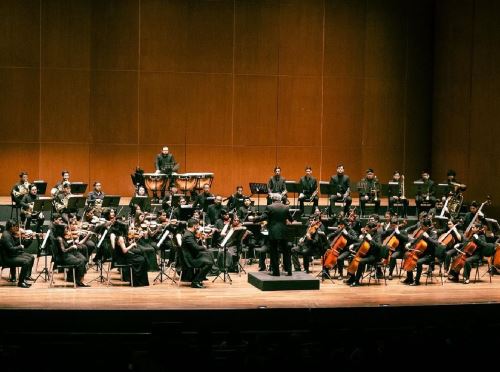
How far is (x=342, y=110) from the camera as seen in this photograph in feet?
73.9

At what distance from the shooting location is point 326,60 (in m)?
22.4

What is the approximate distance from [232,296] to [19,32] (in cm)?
1097

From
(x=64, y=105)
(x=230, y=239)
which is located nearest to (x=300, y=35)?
(x=64, y=105)

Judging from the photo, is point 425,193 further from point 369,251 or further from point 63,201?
point 63,201

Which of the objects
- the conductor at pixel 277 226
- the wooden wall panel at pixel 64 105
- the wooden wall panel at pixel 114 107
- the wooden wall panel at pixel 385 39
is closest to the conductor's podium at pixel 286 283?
the conductor at pixel 277 226

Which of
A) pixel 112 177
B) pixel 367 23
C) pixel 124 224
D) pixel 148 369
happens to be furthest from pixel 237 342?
pixel 367 23

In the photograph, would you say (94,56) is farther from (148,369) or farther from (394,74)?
(148,369)

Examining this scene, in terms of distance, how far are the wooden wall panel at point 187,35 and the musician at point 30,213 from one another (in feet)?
19.1

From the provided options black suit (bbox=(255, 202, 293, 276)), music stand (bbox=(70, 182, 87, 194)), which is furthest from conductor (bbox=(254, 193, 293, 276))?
music stand (bbox=(70, 182, 87, 194))

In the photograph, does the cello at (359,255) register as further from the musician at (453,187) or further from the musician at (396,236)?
the musician at (453,187)

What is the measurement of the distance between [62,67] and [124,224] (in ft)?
26.9

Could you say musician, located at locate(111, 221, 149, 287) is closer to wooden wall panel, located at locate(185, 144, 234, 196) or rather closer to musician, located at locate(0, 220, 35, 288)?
musician, located at locate(0, 220, 35, 288)

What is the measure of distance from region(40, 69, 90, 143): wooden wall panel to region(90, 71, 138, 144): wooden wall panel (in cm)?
24

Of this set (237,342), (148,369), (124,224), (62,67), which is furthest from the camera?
(62,67)
